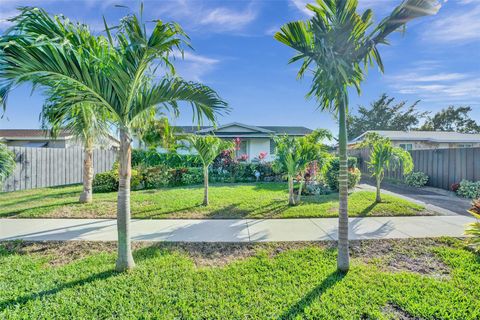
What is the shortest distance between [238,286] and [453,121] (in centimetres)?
4889

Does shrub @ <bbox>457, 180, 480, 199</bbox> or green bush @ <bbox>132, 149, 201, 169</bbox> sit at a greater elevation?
green bush @ <bbox>132, 149, 201, 169</bbox>

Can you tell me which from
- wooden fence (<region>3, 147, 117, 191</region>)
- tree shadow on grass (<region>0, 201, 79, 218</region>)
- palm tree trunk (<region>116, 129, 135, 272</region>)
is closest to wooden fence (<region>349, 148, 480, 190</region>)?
palm tree trunk (<region>116, 129, 135, 272</region>)

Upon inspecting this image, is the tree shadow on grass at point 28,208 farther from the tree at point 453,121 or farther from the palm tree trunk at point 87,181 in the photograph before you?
the tree at point 453,121

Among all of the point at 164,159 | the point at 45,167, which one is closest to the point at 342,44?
the point at 164,159

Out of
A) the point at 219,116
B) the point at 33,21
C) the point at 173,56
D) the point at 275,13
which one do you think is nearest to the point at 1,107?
the point at 33,21

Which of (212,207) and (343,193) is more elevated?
(343,193)

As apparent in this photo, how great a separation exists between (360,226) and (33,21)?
23.0 ft

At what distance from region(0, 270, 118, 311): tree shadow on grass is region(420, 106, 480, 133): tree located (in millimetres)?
Result: 47233

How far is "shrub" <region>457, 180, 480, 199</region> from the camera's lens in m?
8.95

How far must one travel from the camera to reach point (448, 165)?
11.1 m

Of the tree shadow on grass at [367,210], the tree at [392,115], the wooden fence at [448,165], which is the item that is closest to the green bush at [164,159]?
the wooden fence at [448,165]

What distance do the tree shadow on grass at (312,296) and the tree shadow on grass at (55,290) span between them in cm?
261

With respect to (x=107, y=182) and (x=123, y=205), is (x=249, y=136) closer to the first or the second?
(x=107, y=182)

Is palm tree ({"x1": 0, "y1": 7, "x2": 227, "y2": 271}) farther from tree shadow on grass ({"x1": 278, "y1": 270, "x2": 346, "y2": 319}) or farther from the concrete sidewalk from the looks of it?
tree shadow on grass ({"x1": 278, "y1": 270, "x2": 346, "y2": 319})
